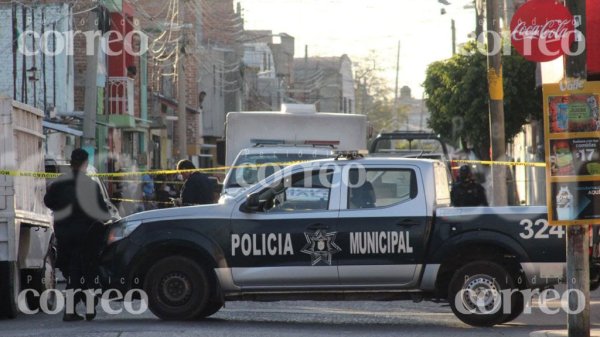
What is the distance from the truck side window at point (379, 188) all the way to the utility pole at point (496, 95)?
29.2 ft

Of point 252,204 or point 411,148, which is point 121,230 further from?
point 411,148

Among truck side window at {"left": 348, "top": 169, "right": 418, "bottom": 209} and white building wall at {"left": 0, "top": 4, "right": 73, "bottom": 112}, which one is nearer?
truck side window at {"left": 348, "top": 169, "right": 418, "bottom": 209}

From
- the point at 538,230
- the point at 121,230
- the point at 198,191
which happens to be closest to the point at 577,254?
the point at 538,230

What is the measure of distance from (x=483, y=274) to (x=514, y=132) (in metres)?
23.3

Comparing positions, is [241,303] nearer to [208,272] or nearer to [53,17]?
[208,272]

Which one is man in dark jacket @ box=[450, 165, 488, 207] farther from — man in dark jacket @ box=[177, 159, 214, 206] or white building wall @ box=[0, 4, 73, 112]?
white building wall @ box=[0, 4, 73, 112]

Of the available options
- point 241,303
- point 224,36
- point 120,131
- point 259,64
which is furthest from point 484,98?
point 259,64

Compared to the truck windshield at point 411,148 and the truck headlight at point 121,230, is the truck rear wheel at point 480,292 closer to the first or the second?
the truck headlight at point 121,230

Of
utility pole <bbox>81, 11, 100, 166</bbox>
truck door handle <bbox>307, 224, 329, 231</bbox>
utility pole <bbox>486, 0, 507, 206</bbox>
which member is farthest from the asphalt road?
utility pole <bbox>81, 11, 100, 166</bbox>

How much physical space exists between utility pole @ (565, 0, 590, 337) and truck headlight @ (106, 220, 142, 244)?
4831mm

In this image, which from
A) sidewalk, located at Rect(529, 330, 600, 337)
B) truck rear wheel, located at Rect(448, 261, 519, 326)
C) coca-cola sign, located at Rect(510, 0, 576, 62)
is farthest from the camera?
truck rear wheel, located at Rect(448, 261, 519, 326)

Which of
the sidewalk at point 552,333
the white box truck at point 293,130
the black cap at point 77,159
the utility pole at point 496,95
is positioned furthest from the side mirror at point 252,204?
the white box truck at point 293,130

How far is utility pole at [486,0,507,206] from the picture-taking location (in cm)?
2183

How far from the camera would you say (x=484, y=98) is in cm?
3559
